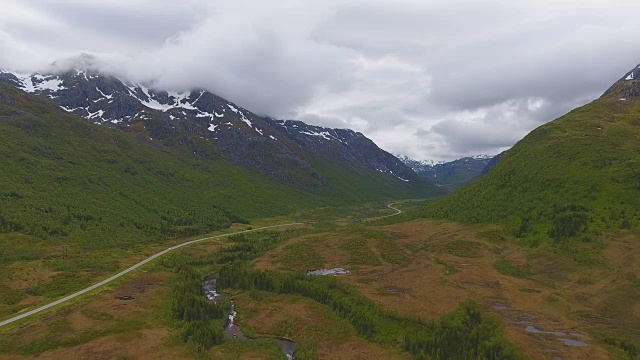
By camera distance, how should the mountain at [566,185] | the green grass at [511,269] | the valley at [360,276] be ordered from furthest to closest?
the mountain at [566,185], the green grass at [511,269], the valley at [360,276]

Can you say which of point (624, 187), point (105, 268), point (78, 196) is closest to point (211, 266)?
point (105, 268)

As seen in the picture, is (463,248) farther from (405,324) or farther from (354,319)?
(354,319)

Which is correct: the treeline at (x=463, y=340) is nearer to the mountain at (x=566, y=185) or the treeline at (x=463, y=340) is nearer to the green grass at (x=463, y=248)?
the green grass at (x=463, y=248)

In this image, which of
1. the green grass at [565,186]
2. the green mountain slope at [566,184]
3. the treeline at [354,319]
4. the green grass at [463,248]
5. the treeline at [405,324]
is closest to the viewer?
the treeline at [405,324]

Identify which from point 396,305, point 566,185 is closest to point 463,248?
point 566,185

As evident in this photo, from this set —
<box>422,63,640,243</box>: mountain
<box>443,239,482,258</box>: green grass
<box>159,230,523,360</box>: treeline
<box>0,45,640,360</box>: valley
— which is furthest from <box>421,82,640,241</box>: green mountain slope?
<box>159,230,523,360</box>: treeline

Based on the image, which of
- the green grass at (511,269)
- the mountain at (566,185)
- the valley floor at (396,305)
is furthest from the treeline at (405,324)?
the mountain at (566,185)

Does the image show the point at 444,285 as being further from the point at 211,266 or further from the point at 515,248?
the point at 211,266
